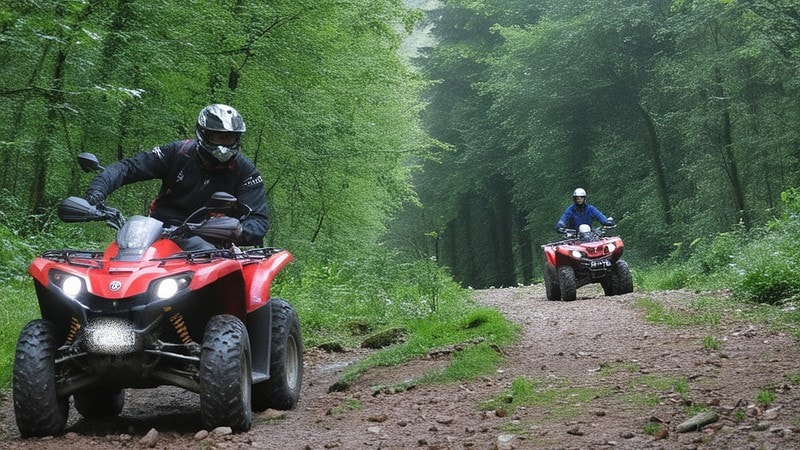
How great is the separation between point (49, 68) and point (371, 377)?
982cm

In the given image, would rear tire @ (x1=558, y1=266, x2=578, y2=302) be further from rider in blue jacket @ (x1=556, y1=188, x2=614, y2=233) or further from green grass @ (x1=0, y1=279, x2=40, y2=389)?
green grass @ (x1=0, y1=279, x2=40, y2=389)

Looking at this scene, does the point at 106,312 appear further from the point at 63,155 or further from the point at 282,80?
the point at 282,80

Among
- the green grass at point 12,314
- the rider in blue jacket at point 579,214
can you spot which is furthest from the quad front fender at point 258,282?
the rider in blue jacket at point 579,214

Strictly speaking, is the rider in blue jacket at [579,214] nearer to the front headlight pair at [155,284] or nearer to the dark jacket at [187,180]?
the dark jacket at [187,180]

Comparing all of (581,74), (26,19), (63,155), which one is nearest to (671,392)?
(26,19)

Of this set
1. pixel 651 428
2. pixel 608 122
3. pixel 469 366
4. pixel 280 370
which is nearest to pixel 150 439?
pixel 280 370

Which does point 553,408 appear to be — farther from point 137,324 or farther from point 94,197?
point 94,197

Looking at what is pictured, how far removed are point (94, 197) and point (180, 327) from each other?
1016mm

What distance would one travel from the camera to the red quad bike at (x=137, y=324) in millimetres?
4625

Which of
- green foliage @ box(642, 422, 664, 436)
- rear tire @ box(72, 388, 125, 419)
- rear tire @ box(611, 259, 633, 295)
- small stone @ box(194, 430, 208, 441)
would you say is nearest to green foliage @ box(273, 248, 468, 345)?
rear tire @ box(611, 259, 633, 295)

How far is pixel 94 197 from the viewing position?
206 inches

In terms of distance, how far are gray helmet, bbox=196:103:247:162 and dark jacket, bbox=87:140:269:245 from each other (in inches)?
4.8

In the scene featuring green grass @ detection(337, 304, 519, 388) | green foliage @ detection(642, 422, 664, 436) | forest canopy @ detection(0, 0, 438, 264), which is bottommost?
green grass @ detection(337, 304, 519, 388)

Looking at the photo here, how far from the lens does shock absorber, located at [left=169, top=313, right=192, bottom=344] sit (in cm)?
490
